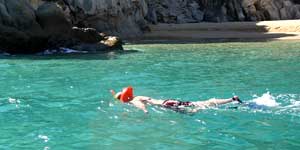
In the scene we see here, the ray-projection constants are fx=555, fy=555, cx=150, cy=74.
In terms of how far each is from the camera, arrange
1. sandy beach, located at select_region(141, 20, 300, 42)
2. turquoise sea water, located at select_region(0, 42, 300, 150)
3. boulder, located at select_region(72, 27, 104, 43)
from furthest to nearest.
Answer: sandy beach, located at select_region(141, 20, 300, 42), boulder, located at select_region(72, 27, 104, 43), turquoise sea water, located at select_region(0, 42, 300, 150)

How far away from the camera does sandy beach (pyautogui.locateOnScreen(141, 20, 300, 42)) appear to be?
46675 mm

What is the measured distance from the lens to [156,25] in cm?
5669

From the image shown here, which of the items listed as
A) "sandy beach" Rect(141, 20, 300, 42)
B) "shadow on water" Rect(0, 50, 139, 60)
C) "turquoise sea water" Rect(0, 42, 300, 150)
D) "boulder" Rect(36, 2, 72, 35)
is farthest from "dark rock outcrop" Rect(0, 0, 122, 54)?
"sandy beach" Rect(141, 20, 300, 42)

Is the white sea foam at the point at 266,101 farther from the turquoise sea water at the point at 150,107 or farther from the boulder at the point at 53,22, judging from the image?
the boulder at the point at 53,22

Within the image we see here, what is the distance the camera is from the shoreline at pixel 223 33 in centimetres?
4541

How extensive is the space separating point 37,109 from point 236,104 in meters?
5.32

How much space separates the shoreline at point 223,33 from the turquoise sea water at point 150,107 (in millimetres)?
15112

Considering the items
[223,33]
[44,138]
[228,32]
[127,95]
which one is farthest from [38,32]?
[44,138]

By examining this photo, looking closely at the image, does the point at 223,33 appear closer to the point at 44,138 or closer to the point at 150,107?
the point at 150,107

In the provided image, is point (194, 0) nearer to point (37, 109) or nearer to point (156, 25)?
point (156, 25)

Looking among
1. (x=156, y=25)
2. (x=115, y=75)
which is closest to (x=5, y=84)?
(x=115, y=75)

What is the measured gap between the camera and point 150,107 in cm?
1470

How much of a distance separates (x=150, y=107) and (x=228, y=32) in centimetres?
3751

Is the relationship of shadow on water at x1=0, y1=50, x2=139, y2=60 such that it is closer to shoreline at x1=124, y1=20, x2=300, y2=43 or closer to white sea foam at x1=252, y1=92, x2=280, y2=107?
shoreline at x1=124, y1=20, x2=300, y2=43
